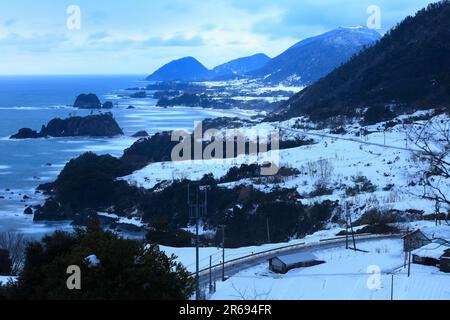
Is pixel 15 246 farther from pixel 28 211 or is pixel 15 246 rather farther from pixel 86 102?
pixel 86 102

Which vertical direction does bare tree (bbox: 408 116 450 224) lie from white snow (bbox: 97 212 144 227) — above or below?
above

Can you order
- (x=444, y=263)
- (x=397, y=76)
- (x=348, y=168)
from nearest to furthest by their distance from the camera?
1. (x=444, y=263)
2. (x=348, y=168)
3. (x=397, y=76)

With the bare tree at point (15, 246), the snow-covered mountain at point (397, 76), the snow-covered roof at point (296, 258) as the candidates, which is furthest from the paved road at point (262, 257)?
the snow-covered mountain at point (397, 76)

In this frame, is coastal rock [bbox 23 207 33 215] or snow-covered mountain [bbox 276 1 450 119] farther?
snow-covered mountain [bbox 276 1 450 119]

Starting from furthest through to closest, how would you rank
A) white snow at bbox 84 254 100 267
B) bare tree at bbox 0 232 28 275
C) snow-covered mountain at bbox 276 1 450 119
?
snow-covered mountain at bbox 276 1 450 119, bare tree at bbox 0 232 28 275, white snow at bbox 84 254 100 267

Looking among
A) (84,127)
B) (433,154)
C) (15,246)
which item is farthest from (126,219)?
(84,127)

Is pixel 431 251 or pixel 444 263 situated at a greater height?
pixel 431 251

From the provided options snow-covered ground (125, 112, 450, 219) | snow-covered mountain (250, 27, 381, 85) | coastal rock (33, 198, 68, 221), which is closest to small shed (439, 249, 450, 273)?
snow-covered ground (125, 112, 450, 219)

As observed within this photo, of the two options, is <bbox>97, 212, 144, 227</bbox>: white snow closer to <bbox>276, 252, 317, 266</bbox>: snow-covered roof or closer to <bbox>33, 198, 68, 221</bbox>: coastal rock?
<bbox>33, 198, 68, 221</bbox>: coastal rock
